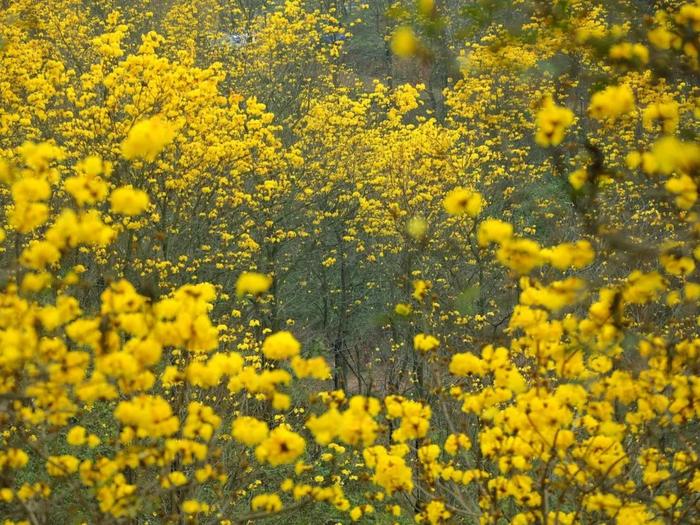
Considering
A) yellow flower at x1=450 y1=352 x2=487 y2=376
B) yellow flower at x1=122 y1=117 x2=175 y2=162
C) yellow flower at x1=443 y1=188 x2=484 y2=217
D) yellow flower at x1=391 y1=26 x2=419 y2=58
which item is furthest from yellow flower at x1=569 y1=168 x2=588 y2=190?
yellow flower at x1=122 y1=117 x2=175 y2=162

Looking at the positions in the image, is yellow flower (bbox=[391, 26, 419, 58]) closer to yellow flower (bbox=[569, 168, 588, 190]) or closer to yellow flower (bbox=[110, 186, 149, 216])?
yellow flower (bbox=[569, 168, 588, 190])

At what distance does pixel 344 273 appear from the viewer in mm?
19234

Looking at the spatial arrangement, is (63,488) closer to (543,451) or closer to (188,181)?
(188,181)

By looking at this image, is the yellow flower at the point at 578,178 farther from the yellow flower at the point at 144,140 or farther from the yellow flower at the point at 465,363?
the yellow flower at the point at 144,140

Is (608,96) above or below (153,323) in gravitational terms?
above

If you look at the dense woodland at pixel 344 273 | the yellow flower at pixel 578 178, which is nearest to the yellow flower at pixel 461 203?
the dense woodland at pixel 344 273

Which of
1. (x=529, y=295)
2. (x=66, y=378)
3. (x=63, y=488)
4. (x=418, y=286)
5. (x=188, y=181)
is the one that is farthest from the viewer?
(x=188, y=181)

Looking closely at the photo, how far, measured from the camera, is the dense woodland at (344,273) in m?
3.09

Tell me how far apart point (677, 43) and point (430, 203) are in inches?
450

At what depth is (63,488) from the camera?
10508 millimetres

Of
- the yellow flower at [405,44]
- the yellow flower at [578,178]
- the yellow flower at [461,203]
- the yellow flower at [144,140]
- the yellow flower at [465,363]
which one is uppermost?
the yellow flower at [405,44]

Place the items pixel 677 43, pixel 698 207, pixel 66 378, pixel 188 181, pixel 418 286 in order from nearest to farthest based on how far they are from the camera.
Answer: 1. pixel 66 378
2. pixel 677 43
3. pixel 698 207
4. pixel 418 286
5. pixel 188 181

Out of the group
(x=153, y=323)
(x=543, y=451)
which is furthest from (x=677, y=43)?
(x=153, y=323)

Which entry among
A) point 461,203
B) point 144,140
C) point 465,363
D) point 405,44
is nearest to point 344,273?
point 465,363
